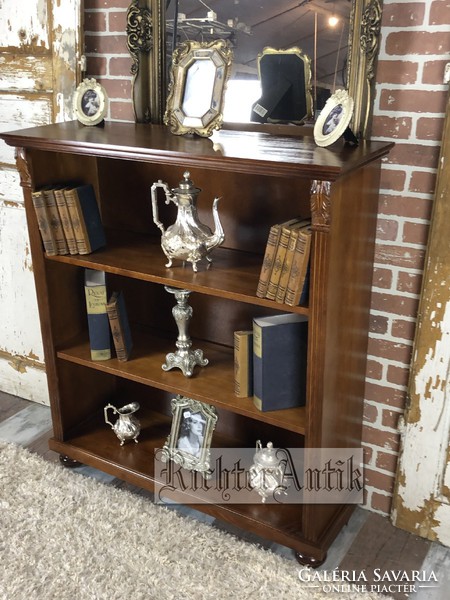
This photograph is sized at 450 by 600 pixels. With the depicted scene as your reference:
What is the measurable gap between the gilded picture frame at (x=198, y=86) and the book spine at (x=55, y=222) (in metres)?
0.42

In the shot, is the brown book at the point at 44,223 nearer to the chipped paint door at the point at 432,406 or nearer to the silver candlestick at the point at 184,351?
the silver candlestick at the point at 184,351

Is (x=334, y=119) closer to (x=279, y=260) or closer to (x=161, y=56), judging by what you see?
(x=279, y=260)

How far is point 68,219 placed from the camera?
1.92 meters

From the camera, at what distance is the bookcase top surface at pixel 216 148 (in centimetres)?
145

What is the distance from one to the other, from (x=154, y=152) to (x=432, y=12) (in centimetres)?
79

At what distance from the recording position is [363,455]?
2.04 meters

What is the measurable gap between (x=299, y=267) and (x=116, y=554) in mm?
1047

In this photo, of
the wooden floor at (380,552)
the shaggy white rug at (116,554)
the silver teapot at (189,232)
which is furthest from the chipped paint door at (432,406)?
the silver teapot at (189,232)

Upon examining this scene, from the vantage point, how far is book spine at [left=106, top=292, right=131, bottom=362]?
1998 millimetres

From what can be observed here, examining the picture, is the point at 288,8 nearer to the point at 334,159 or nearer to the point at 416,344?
the point at 334,159

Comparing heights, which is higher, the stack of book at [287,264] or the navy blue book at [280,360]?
the stack of book at [287,264]

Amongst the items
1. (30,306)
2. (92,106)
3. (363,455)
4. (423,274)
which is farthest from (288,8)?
(30,306)

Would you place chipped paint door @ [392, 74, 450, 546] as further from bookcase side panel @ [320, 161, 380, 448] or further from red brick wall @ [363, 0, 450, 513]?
bookcase side panel @ [320, 161, 380, 448]

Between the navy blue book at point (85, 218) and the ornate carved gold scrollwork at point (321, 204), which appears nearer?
the ornate carved gold scrollwork at point (321, 204)
